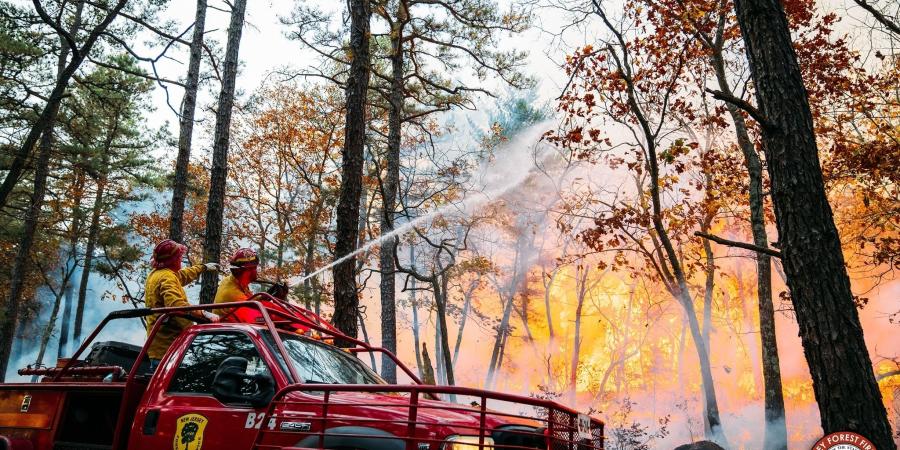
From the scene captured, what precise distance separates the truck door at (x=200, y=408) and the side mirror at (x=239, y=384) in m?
0.03

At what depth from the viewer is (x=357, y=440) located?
→ 4000mm

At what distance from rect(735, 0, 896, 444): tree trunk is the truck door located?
4774mm

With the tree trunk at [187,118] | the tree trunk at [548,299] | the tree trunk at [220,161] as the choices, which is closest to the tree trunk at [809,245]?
the tree trunk at [220,161]

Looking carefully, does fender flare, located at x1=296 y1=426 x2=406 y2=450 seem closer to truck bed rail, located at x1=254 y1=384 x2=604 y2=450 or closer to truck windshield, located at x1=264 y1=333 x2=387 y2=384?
truck bed rail, located at x1=254 y1=384 x2=604 y2=450

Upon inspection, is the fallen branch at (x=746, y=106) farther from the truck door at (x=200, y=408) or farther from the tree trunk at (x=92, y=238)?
the tree trunk at (x=92, y=238)

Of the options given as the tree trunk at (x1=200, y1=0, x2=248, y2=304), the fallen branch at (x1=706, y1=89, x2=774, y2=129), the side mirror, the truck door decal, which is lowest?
the truck door decal

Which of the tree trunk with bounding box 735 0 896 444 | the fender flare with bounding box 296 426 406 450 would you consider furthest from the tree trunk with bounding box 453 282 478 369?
the fender flare with bounding box 296 426 406 450

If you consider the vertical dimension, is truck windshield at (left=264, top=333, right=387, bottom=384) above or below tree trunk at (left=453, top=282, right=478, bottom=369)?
below

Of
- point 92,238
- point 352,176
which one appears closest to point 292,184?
point 92,238

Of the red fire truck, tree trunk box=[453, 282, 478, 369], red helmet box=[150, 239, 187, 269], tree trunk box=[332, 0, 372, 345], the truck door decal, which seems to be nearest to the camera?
the red fire truck

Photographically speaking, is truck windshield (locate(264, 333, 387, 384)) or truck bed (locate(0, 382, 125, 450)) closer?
truck windshield (locate(264, 333, 387, 384))

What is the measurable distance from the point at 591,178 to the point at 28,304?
106 feet

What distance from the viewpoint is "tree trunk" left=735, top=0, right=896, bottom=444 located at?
18.4 feet

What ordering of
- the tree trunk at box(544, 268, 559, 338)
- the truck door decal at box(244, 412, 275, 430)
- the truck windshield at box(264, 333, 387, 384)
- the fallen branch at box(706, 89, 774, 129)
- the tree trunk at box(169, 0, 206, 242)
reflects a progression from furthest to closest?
the tree trunk at box(544, 268, 559, 338)
the tree trunk at box(169, 0, 206, 242)
the fallen branch at box(706, 89, 774, 129)
the truck windshield at box(264, 333, 387, 384)
the truck door decal at box(244, 412, 275, 430)
